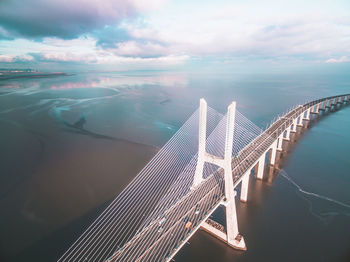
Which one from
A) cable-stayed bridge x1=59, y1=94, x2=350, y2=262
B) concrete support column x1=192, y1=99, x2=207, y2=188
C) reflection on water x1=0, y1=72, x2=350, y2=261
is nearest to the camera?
cable-stayed bridge x1=59, y1=94, x2=350, y2=262

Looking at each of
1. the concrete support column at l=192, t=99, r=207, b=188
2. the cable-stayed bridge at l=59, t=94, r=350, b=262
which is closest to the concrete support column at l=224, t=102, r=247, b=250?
the cable-stayed bridge at l=59, t=94, r=350, b=262

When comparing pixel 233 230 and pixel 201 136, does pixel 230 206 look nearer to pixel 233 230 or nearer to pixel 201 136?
pixel 233 230

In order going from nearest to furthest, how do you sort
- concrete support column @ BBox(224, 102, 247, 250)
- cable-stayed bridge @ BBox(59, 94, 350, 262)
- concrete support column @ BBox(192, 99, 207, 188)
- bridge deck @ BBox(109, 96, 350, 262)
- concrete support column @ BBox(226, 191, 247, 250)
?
bridge deck @ BBox(109, 96, 350, 262), cable-stayed bridge @ BBox(59, 94, 350, 262), concrete support column @ BBox(192, 99, 207, 188), concrete support column @ BBox(224, 102, 247, 250), concrete support column @ BBox(226, 191, 247, 250)

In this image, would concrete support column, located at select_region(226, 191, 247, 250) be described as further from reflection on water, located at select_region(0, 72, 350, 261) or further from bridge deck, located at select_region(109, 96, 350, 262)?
bridge deck, located at select_region(109, 96, 350, 262)

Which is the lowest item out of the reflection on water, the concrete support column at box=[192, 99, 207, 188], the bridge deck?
the reflection on water

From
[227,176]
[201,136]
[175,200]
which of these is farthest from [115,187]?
[227,176]

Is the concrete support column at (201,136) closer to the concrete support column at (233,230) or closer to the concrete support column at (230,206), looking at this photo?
the concrete support column at (230,206)

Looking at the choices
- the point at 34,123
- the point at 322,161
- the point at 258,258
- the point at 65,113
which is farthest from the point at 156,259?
the point at 65,113

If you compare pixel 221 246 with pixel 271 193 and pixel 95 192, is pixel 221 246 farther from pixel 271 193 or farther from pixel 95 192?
pixel 95 192

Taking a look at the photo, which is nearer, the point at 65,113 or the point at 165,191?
the point at 165,191
